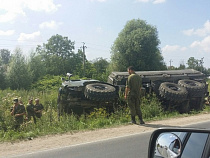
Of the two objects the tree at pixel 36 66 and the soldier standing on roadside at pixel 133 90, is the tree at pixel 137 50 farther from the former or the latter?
the soldier standing on roadside at pixel 133 90

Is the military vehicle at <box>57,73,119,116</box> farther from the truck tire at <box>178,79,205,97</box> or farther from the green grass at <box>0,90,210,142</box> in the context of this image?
the truck tire at <box>178,79,205,97</box>

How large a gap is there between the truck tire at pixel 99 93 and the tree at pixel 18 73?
23.8 m

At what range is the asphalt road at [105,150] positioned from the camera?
5.17 m

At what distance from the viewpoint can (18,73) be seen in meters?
32.5

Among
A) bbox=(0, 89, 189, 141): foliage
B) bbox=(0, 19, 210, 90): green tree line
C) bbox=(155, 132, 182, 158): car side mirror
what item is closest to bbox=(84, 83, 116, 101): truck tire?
bbox=(0, 89, 189, 141): foliage

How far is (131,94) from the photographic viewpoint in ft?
27.4

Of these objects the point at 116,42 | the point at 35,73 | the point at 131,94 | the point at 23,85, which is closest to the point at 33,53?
the point at 35,73

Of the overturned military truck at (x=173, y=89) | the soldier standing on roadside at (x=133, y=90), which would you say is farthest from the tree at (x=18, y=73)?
the soldier standing on roadside at (x=133, y=90)

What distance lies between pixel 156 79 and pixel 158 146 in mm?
10675

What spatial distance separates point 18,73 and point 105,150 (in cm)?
2943

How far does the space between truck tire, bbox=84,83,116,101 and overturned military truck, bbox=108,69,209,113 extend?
110 centimetres

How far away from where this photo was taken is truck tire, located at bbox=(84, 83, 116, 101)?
381 inches

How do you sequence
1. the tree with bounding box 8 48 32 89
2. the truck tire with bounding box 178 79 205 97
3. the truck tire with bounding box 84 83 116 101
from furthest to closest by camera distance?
the tree with bounding box 8 48 32 89 < the truck tire with bounding box 178 79 205 97 < the truck tire with bounding box 84 83 116 101

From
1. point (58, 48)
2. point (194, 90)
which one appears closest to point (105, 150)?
point (194, 90)
